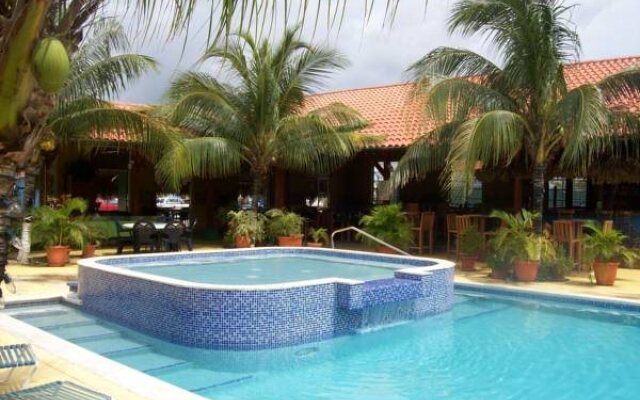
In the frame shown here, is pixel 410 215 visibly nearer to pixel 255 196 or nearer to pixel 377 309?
pixel 255 196

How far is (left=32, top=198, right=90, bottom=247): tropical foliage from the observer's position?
1309cm

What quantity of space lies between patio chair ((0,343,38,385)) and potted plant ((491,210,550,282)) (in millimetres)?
9247

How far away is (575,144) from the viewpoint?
35.5 ft

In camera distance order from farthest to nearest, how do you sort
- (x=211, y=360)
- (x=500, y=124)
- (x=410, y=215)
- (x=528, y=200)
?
(x=528, y=200) < (x=410, y=215) < (x=500, y=124) < (x=211, y=360)

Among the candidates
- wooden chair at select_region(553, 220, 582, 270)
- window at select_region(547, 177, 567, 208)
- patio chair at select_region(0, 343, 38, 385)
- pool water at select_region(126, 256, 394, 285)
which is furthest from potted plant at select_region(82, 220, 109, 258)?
window at select_region(547, 177, 567, 208)

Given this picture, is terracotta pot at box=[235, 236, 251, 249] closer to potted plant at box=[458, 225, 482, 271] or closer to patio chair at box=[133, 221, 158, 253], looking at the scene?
patio chair at box=[133, 221, 158, 253]

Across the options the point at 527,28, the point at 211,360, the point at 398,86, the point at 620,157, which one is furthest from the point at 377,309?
the point at 398,86

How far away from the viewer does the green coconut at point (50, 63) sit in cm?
248

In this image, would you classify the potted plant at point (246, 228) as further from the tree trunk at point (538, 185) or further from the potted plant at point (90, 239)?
the tree trunk at point (538, 185)

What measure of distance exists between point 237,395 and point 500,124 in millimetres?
7698

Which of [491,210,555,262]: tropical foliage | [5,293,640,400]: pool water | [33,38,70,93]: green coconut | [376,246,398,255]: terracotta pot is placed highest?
[33,38,70,93]: green coconut

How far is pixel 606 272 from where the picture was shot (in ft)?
38.1

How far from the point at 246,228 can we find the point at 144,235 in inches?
110

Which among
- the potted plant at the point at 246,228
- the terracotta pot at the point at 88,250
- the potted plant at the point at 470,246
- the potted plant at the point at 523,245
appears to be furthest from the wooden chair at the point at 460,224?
the terracotta pot at the point at 88,250
